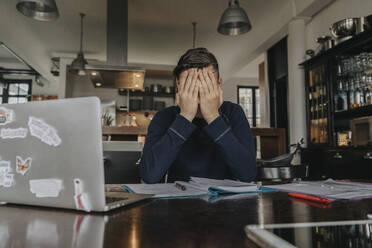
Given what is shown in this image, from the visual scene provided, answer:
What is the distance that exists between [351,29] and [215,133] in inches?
106

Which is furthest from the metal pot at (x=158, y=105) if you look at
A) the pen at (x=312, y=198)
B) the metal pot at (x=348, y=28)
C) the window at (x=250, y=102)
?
the pen at (x=312, y=198)

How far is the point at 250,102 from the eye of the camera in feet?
30.9

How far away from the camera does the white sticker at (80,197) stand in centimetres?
56

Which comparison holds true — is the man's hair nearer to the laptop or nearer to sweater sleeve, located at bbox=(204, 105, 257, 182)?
sweater sleeve, located at bbox=(204, 105, 257, 182)

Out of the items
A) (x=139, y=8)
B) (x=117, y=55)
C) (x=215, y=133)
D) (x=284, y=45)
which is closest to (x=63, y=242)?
(x=215, y=133)

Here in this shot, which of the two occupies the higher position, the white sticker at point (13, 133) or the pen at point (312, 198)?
the white sticker at point (13, 133)

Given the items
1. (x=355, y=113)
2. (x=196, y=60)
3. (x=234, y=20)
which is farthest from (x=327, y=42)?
(x=196, y=60)

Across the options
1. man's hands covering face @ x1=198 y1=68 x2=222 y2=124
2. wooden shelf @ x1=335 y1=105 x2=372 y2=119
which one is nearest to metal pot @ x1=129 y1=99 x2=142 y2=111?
wooden shelf @ x1=335 y1=105 x2=372 y2=119

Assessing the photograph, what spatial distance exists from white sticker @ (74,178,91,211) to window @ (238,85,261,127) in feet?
29.6

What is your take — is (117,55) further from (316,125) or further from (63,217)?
(63,217)

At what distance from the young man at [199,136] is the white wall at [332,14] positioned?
9.42 ft

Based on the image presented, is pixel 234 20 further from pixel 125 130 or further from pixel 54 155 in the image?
pixel 54 155

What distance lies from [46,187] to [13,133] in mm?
141

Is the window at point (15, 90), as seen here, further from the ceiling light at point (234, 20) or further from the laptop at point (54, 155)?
the laptop at point (54, 155)
